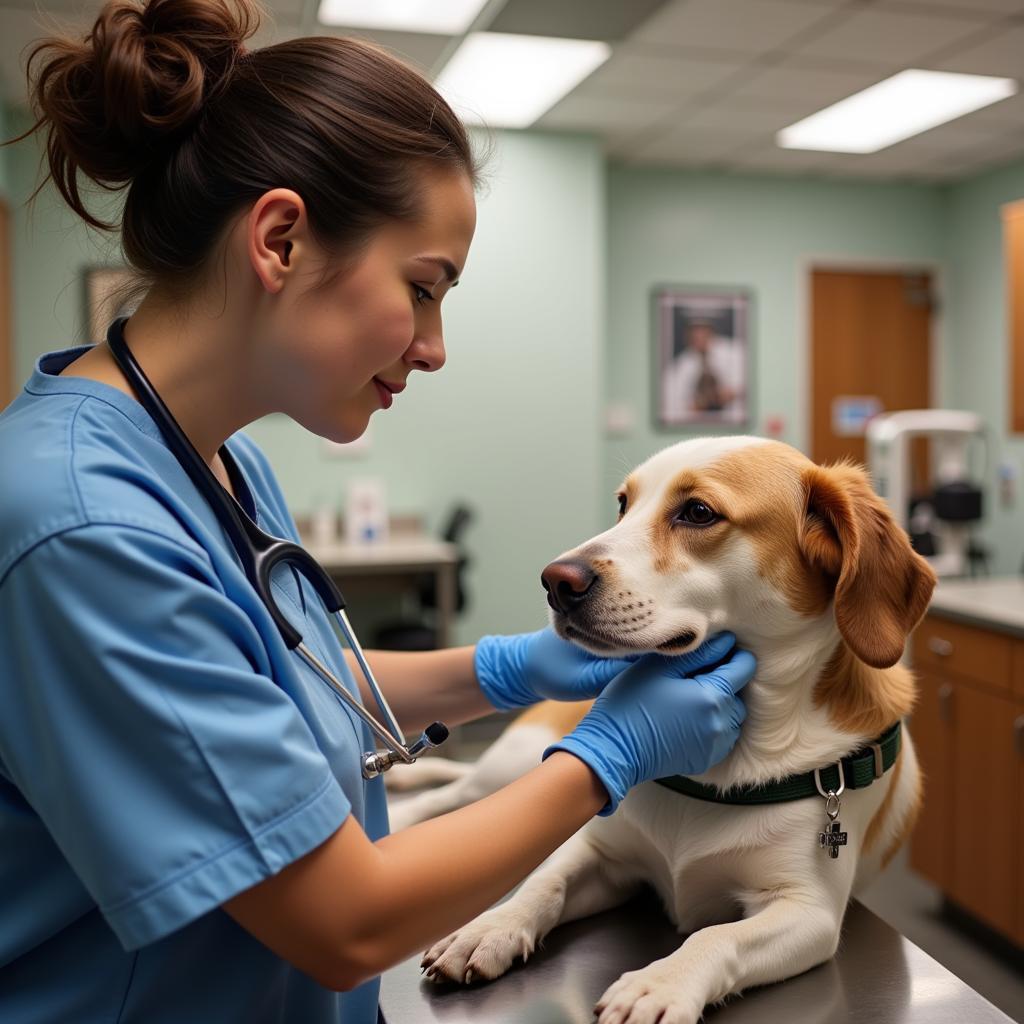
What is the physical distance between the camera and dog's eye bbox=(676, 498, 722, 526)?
3.64 feet

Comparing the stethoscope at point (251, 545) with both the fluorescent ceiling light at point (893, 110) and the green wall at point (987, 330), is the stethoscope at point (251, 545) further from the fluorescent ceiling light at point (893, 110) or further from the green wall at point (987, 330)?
the green wall at point (987, 330)

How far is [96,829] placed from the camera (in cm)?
68

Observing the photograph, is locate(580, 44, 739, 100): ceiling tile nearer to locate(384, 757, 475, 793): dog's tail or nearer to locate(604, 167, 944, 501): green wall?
locate(604, 167, 944, 501): green wall

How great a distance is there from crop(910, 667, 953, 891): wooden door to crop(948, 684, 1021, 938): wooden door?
3 centimetres

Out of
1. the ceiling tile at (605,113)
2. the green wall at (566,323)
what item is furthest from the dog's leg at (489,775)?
the ceiling tile at (605,113)

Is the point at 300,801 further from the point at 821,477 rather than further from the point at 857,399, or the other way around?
the point at 857,399

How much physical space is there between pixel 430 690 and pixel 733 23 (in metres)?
3.08

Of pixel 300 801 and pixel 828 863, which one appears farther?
pixel 828 863

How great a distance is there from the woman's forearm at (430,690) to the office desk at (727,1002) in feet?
1.05

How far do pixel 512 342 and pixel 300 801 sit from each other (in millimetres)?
4302

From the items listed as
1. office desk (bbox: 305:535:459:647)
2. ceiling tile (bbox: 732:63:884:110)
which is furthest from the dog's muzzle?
ceiling tile (bbox: 732:63:884:110)

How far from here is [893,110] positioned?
4.61 m

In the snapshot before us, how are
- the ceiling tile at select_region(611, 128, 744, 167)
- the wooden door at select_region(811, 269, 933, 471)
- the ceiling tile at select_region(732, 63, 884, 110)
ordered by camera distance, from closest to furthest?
the ceiling tile at select_region(732, 63, 884, 110) → the ceiling tile at select_region(611, 128, 744, 167) → the wooden door at select_region(811, 269, 933, 471)

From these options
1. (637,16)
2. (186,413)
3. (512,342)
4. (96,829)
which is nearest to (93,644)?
(96,829)
